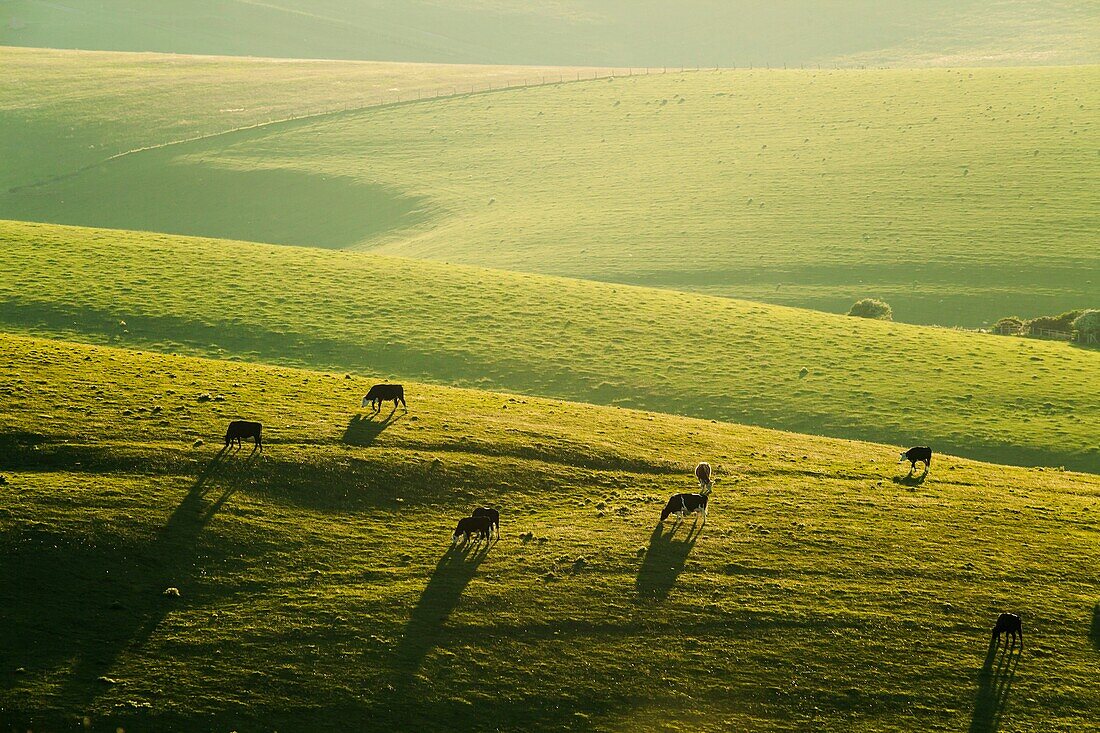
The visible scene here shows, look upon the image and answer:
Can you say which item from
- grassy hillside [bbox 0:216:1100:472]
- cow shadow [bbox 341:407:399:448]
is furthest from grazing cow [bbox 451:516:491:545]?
grassy hillside [bbox 0:216:1100:472]

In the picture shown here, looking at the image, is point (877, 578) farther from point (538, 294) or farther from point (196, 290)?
point (196, 290)

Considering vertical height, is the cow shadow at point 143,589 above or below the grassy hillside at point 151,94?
below

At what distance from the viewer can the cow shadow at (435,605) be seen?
20.5 m

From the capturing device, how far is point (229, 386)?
34.1 m

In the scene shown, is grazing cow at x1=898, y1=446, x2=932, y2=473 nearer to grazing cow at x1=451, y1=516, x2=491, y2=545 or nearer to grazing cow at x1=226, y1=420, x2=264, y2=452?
grazing cow at x1=451, y1=516, x2=491, y2=545

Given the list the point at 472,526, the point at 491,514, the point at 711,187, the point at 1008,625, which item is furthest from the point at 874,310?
the point at 472,526

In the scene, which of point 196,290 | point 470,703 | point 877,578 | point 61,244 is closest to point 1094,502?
point 877,578

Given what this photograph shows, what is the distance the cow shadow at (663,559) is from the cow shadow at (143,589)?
10.8 meters

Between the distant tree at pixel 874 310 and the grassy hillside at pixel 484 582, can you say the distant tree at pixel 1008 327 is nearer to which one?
the distant tree at pixel 874 310

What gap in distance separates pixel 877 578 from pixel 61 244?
2057 inches

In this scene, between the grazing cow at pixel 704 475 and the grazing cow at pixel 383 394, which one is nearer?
the grazing cow at pixel 704 475

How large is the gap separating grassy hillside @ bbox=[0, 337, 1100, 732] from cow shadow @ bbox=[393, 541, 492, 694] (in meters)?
0.07

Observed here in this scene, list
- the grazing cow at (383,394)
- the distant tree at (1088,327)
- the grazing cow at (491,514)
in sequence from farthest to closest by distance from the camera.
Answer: the distant tree at (1088,327), the grazing cow at (383,394), the grazing cow at (491,514)

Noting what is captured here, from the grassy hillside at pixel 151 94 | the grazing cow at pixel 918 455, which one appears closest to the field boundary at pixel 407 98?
the grassy hillside at pixel 151 94
